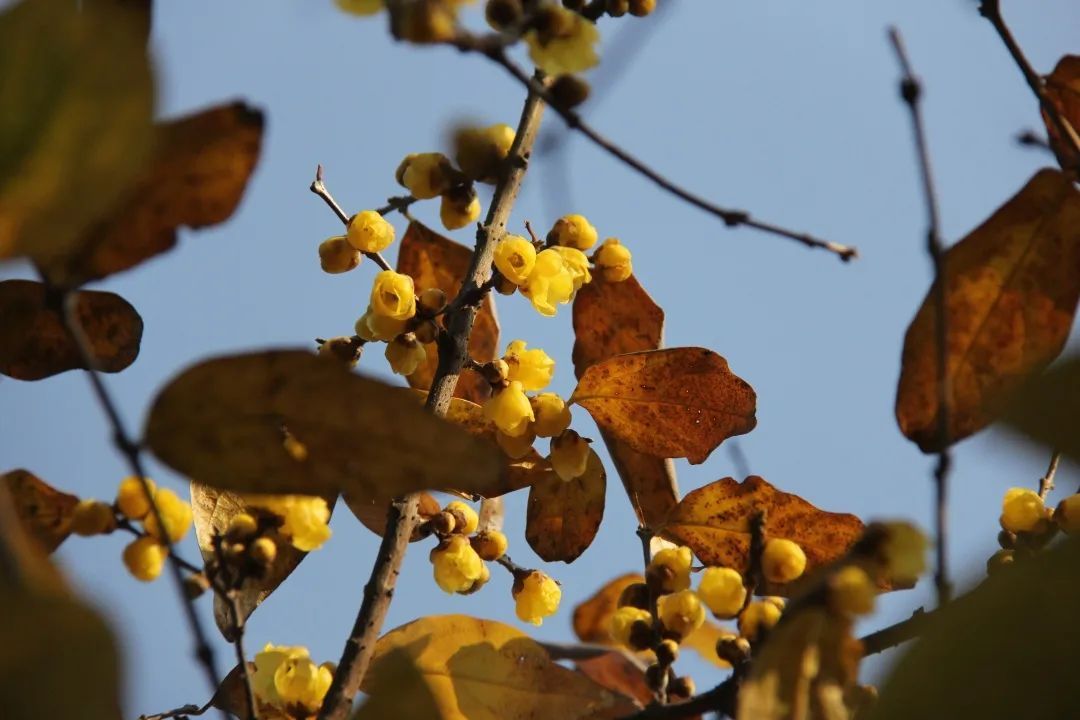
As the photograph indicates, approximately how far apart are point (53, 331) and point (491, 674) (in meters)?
0.65

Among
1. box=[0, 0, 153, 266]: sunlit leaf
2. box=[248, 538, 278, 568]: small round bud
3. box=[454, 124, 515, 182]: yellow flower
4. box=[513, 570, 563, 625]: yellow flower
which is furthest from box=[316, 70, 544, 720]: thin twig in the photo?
box=[0, 0, 153, 266]: sunlit leaf

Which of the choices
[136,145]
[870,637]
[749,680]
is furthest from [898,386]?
[136,145]

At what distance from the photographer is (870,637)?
1097mm

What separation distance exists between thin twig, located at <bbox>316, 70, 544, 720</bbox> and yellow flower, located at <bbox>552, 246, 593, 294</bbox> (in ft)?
0.34

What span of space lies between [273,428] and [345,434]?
0.21ft

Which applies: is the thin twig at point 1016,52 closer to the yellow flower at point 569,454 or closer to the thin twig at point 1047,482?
the thin twig at point 1047,482

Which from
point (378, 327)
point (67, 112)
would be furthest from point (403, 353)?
point (67, 112)

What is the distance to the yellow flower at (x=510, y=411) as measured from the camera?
1413mm

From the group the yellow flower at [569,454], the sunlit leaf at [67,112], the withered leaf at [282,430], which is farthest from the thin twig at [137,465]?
the yellow flower at [569,454]

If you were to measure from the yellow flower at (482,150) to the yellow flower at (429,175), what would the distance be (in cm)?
5

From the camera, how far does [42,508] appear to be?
1.18 metres

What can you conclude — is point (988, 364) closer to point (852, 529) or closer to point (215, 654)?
point (852, 529)

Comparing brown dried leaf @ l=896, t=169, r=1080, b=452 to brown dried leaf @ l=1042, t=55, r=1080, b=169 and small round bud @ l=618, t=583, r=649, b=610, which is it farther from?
small round bud @ l=618, t=583, r=649, b=610

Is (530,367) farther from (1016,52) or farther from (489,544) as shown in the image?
(1016,52)
